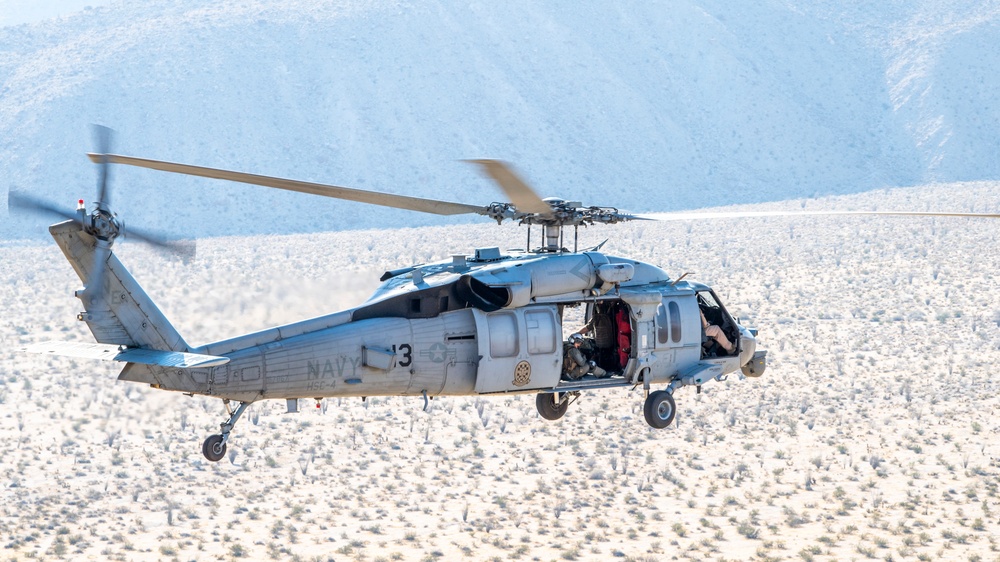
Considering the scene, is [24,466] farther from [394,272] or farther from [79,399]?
[394,272]

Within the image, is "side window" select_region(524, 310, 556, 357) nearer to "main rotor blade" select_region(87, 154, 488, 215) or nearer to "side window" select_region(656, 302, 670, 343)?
"main rotor blade" select_region(87, 154, 488, 215)

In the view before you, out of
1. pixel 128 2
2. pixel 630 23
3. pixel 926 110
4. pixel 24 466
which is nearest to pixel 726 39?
pixel 630 23

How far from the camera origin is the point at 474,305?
68.5 feet

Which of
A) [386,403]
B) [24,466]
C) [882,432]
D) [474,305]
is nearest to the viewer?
[474,305]

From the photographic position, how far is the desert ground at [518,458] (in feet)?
92.3

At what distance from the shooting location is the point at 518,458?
3478cm

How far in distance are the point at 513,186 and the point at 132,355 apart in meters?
6.32

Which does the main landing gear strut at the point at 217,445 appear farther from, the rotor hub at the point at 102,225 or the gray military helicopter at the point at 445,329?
the rotor hub at the point at 102,225

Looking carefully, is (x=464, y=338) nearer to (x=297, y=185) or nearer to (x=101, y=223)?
(x=297, y=185)

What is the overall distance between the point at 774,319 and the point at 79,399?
27.6m

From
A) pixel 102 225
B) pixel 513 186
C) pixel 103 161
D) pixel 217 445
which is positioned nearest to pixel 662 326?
pixel 513 186

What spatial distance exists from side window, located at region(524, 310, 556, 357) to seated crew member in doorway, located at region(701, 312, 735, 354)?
3769mm

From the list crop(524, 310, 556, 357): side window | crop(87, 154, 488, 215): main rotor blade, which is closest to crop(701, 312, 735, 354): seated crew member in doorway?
crop(524, 310, 556, 357): side window

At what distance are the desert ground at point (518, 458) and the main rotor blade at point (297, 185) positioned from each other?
6.78 ft
